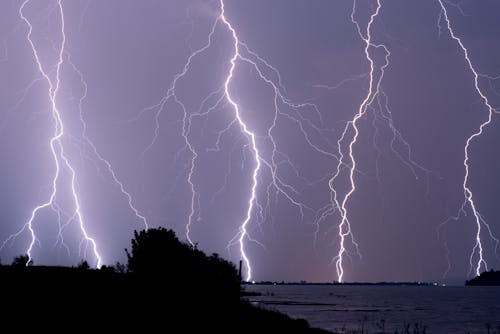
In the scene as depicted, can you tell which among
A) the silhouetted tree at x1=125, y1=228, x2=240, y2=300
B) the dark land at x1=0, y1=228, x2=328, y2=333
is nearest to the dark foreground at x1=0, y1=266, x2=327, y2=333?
the dark land at x1=0, y1=228, x2=328, y2=333

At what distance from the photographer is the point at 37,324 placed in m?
15.0

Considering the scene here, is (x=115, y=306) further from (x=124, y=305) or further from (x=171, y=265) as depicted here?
(x=171, y=265)

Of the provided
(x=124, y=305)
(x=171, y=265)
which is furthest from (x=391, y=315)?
(x=124, y=305)

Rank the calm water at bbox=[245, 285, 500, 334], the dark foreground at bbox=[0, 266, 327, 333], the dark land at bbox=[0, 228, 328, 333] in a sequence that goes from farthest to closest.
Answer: the calm water at bbox=[245, 285, 500, 334], the dark foreground at bbox=[0, 266, 327, 333], the dark land at bbox=[0, 228, 328, 333]

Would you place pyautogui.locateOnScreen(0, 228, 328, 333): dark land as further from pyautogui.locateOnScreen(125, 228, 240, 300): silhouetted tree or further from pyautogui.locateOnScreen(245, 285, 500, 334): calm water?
pyautogui.locateOnScreen(245, 285, 500, 334): calm water

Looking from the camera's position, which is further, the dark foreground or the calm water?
the calm water

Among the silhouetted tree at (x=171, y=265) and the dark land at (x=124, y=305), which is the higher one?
the silhouetted tree at (x=171, y=265)

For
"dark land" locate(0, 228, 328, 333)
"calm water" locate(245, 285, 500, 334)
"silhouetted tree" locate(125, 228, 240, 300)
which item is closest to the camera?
"dark land" locate(0, 228, 328, 333)

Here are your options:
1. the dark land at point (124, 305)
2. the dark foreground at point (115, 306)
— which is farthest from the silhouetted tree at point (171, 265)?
the dark foreground at point (115, 306)

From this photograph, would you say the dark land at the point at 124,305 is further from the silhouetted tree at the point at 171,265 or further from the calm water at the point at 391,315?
the calm water at the point at 391,315

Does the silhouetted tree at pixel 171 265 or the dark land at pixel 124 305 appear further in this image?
the silhouetted tree at pixel 171 265

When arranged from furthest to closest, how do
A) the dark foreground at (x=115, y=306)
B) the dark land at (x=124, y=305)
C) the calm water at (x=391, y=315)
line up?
the calm water at (x=391, y=315), the dark foreground at (x=115, y=306), the dark land at (x=124, y=305)

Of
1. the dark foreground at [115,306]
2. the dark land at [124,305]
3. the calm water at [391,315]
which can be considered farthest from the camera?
the calm water at [391,315]

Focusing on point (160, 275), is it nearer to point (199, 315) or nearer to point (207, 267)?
point (207, 267)
